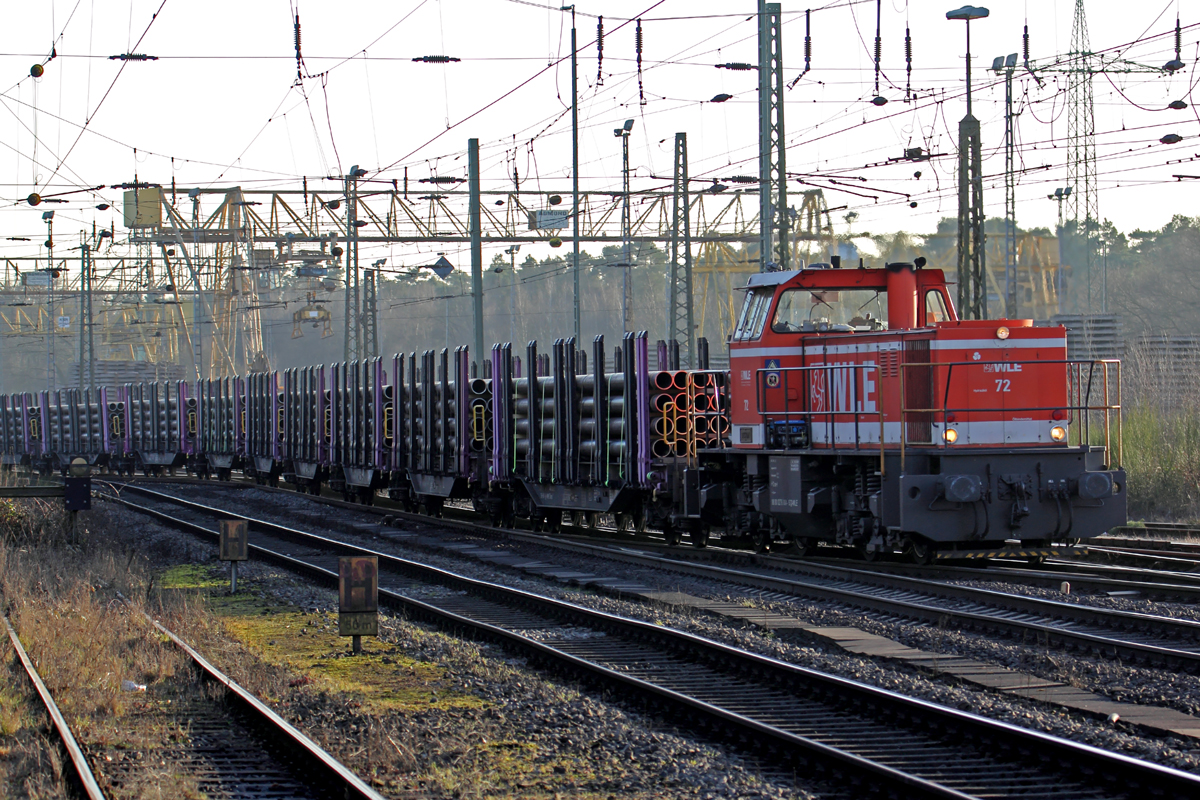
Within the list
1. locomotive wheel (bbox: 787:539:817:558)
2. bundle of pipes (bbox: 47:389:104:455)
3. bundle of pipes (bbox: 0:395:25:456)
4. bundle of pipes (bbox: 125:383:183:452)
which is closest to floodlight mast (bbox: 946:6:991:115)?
locomotive wheel (bbox: 787:539:817:558)

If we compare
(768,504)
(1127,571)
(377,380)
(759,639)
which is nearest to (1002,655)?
(759,639)

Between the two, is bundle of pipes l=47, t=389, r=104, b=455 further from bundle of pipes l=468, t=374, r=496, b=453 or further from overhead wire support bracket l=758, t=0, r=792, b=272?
overhead wire support bracket l=758, t=0, r=792, b=272

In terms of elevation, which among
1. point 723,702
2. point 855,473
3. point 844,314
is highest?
point 844,314

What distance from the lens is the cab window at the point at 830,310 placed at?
1443 centimetres

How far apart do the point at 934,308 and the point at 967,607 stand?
14.7 ft

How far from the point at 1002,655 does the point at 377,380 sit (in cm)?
1875

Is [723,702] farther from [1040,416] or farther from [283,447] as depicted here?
[283,447]

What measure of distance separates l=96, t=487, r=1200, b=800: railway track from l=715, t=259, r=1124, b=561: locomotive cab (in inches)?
155

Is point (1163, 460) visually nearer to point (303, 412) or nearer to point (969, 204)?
point (969, 204)

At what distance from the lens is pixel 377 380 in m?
26.1

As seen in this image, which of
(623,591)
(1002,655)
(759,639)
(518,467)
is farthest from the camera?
(518,467)

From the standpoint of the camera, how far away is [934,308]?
14.4m

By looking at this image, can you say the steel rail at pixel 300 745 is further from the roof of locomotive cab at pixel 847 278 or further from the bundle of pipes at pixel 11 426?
the bundle of pipes at pixel 11 426

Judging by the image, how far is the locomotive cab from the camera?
42.3 ft
